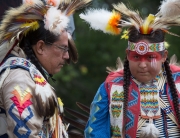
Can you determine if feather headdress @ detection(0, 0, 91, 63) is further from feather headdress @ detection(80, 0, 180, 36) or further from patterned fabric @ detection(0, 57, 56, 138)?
feather headdress @ detection(80, 0, 180, 36)

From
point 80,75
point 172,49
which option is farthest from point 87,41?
point 172,49

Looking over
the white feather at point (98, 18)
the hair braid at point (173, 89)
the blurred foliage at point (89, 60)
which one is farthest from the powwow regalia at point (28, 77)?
the blurred foliage at point (89, 60)

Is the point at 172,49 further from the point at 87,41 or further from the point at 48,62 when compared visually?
the point at 48,62

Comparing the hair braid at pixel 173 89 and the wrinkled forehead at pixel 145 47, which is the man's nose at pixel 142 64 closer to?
the wrinkled forehead at pixel 145 47

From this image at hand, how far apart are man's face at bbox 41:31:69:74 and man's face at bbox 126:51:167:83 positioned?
1.96ft

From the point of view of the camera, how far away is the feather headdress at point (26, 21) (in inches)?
149

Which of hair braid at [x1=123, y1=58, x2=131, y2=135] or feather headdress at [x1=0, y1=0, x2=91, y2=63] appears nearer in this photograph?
feather headdress at [x1=0, y1=0, x2=91, y2=63]

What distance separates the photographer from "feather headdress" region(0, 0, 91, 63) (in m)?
3.77

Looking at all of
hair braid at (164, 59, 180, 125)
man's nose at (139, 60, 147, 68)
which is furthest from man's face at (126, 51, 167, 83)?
hair braid at (164, 59, 180, 125)

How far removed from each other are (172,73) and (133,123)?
1.55 ft

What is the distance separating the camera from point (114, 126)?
4.38 metres

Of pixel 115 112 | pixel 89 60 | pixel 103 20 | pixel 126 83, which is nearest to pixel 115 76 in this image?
pixel 126 83

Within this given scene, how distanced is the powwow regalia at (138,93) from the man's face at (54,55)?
579 millimetres

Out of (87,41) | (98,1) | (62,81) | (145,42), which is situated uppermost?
(145,42)
